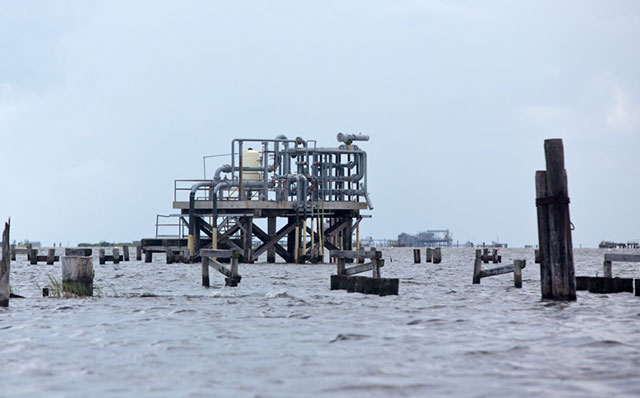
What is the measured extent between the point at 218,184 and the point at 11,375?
37.8 meters

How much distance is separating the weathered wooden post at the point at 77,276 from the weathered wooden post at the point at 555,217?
36.2 ft

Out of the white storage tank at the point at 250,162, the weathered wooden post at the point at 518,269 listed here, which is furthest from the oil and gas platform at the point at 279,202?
the weathered wooden post at the point at 518,269

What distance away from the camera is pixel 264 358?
11672 mm

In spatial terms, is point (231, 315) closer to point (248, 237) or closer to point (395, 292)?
point (395, 292)

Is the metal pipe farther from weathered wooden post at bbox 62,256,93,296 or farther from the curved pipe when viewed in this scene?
weathered wooden post at bbox 62,256,93,296

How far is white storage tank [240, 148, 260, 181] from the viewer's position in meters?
51.0

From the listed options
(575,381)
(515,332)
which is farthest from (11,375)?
(515,332)

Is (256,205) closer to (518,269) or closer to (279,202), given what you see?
(279,202)

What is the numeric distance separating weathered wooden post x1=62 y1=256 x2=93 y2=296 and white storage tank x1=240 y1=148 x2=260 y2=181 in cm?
2898

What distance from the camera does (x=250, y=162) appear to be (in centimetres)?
5150

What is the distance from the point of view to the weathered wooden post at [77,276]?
21.8 m

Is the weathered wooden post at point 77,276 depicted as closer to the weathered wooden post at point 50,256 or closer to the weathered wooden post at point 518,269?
the weathered wooden post at point 518,269

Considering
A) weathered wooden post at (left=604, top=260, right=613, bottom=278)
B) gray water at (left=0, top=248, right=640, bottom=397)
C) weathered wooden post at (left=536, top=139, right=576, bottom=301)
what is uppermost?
weathered wooden post at (left=536, top=139, right=576, bottom=301)

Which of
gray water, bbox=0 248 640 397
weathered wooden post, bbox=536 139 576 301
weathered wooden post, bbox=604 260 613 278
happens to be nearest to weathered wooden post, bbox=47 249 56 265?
gray water, bbox=0 248 640 397
